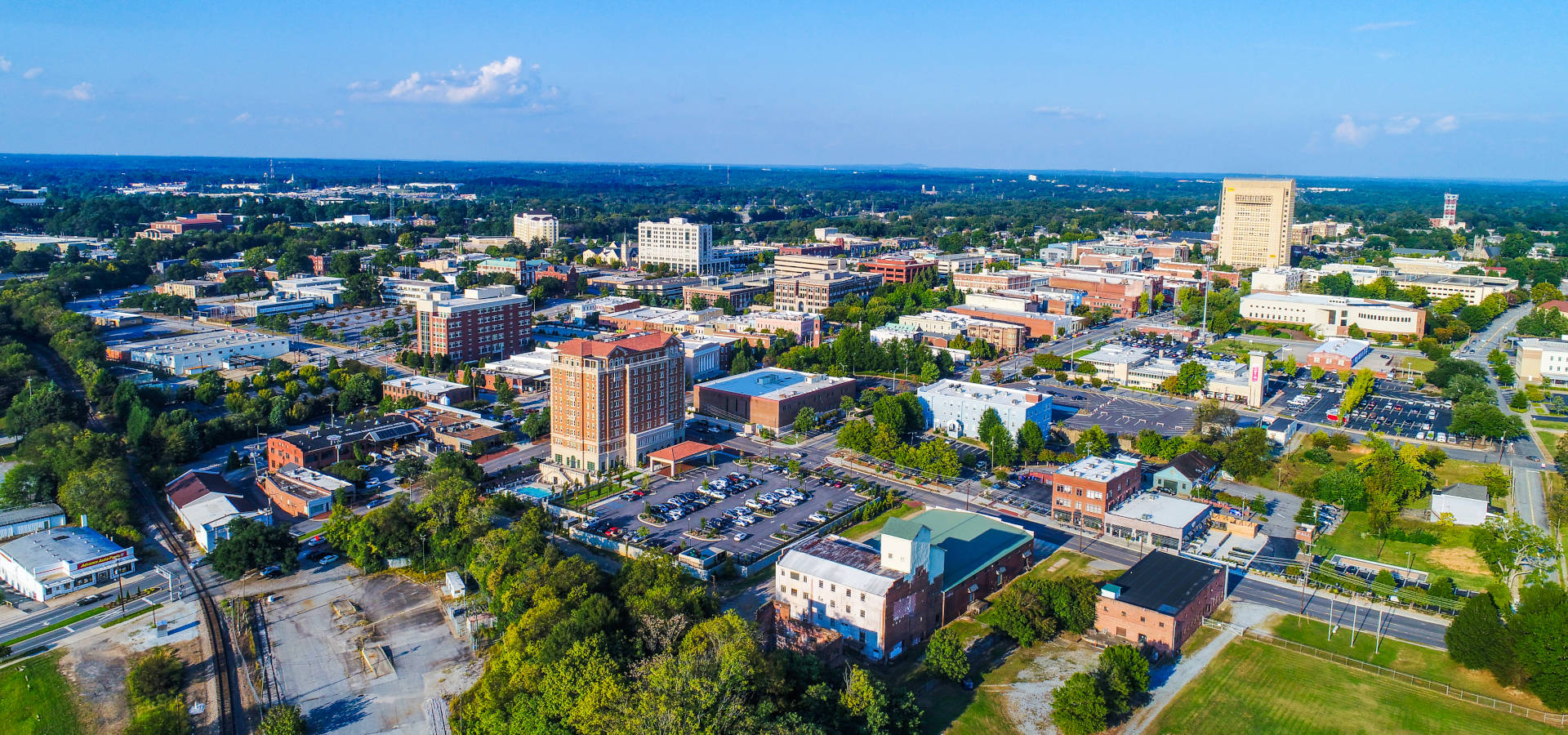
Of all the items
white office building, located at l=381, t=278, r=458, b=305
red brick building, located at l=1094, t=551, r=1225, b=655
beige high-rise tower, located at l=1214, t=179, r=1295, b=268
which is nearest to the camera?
red brick building, located at l=1094, t=551, r=1225, b=655

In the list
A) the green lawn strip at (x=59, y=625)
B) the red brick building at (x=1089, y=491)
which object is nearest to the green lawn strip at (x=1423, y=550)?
the red brick building at (x=1089, y=491)

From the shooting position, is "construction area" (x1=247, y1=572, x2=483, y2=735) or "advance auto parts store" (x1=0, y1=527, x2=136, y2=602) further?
"advance auto parts store" (x1=0, y1=527, x2=136, y2=602)

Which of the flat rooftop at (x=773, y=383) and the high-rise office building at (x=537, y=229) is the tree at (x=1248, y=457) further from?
the high-rise office building at (x=537, y=229)

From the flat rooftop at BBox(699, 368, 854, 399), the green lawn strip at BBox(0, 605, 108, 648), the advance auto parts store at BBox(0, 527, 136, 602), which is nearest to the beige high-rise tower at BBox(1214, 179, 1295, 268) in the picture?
the flat rooftop at BBox(699, 368, 854, 399)

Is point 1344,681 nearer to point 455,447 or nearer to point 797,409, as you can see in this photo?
point 797,409

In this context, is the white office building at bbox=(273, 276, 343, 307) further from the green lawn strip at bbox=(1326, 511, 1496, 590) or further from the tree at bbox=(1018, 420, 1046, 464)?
the green lawn strip at bbox=(1326, 511, 1496, 590)
